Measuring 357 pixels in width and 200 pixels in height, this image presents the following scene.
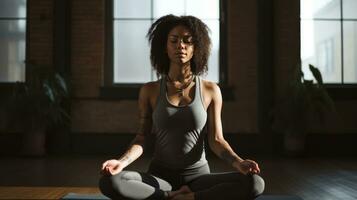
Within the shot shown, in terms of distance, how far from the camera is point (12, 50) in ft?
18.9

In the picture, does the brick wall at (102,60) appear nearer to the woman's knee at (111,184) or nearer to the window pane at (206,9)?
the window pane at (206,9)

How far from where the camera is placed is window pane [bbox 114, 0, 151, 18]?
5727 mm

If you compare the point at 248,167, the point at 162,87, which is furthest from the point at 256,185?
the point at 162,87

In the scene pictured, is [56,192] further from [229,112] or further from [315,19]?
[315,19]

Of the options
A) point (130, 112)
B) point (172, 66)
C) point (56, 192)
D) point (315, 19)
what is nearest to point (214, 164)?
point (130, 112)

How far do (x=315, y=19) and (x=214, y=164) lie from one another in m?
2.47

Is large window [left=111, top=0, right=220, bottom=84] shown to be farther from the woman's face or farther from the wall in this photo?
the woman's face

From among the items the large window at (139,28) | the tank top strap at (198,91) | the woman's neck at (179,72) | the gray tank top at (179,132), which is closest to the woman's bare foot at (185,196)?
the gray tank top at (179,132)

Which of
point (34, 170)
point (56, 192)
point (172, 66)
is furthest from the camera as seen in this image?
point (34, 170)

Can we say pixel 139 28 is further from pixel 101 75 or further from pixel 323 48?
pixel 323 48

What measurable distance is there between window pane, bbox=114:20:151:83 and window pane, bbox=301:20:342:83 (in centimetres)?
207

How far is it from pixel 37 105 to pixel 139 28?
165cm

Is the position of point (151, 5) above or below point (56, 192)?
above

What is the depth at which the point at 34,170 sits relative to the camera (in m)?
4.18
